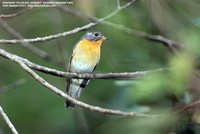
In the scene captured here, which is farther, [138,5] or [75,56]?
[75,56]

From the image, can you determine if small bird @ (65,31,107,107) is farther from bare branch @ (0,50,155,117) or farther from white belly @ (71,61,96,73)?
bare branch @ (0,50,155,117)

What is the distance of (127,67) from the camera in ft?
9.95

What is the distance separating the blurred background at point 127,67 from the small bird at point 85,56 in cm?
13

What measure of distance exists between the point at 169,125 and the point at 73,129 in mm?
3457

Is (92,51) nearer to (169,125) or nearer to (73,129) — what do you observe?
(73,129)

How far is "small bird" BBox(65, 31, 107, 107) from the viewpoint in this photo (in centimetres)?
404

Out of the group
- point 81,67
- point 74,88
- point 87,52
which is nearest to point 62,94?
point 74,88

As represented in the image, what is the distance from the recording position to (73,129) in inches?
196

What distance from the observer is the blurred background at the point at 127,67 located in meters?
1.60

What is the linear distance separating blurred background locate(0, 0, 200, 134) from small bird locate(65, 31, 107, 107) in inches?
5.3

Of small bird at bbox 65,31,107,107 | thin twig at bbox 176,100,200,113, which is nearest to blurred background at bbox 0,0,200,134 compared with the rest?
thin twig at bbox 176,100,200,113

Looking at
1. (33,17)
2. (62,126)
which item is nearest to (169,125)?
(33,17)

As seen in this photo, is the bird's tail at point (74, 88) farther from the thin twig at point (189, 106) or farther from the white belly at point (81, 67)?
the thin twig at point (189, 106)

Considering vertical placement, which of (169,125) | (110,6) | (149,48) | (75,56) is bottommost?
(75,56)
